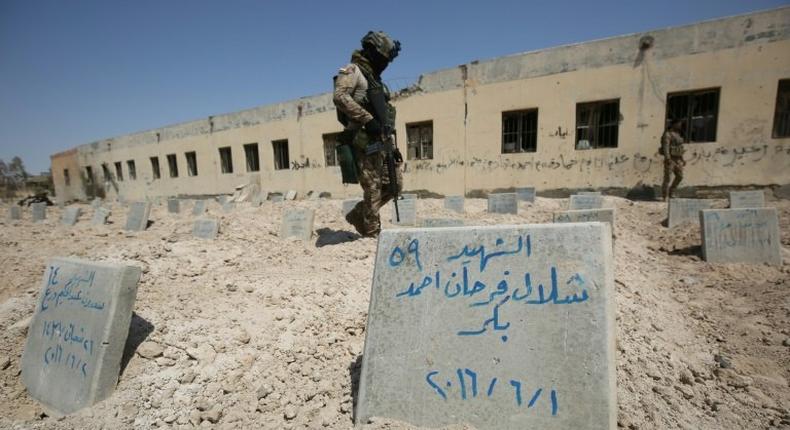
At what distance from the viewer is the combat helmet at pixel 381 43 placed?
11.0ft

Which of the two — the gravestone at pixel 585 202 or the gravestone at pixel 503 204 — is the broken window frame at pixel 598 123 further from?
the gravestone at pixel 503 204

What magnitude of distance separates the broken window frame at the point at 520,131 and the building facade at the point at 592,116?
0.03 m

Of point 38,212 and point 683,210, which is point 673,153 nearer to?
point 683,210

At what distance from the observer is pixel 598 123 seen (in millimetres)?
8391

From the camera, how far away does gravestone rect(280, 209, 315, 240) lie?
4199 mm

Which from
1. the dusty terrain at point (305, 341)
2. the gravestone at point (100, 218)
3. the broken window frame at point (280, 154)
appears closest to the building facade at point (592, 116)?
the broken window frame at point (280, 154)

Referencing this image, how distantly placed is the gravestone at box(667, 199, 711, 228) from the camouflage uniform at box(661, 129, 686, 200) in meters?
2.45

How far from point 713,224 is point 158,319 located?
5024mm

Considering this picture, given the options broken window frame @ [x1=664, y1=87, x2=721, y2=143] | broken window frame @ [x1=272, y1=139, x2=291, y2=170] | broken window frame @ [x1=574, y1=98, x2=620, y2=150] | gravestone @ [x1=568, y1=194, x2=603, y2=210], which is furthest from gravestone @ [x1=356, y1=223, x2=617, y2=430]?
broken window frame @ [x1=272, y1=139, x2=291, y2=170]

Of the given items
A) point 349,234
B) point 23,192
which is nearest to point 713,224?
point 349,234

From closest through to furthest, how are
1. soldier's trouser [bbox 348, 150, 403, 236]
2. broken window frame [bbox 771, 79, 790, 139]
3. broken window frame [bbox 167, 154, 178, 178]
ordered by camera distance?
soldier's trouser [bbox 348, 150, 403, 236] → broken window frame [bbox 771, 79, 790, 139] → broken window frame [bbox 167, 154, 178, 178]

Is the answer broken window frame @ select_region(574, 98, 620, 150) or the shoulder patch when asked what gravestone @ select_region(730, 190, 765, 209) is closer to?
broken window frame @ select_region(574, 98, 620, 150)

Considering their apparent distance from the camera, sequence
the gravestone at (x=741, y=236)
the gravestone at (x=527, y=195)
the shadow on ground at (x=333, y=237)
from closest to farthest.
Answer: the gravestone at (x=741, y=236) < the shadow on ground at (x=333, y=237) < the gravestone at (x=527, y=195)

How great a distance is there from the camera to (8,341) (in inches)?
80.7
